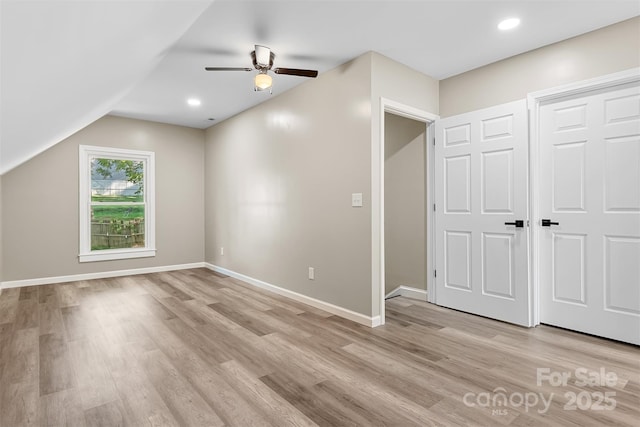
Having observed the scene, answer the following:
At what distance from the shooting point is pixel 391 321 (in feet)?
10.5

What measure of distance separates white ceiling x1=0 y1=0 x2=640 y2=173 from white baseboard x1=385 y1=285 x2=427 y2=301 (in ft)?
8.24

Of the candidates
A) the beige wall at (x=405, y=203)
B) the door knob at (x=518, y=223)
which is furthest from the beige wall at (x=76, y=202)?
the door knob at (x=518, y=223)

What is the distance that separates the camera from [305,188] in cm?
385

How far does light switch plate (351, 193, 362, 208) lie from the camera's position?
3.19m

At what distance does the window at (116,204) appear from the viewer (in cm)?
512

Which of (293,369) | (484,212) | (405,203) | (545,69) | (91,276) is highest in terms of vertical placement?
(545,69)

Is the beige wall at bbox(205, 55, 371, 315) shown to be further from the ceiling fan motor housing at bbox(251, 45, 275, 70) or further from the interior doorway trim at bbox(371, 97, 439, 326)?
the ceiling fan motor housing at bbox(251, 45, 275, 70)

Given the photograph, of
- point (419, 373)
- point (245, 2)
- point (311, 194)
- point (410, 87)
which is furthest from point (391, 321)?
point (245, 2)

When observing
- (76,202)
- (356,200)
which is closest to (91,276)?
(76,202)

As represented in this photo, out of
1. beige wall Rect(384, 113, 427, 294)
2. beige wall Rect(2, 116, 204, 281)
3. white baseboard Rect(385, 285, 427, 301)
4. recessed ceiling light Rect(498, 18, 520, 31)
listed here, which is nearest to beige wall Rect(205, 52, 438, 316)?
beige wall Rect(384, 113, 427, 294)

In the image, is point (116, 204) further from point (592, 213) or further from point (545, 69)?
point (592, 213)

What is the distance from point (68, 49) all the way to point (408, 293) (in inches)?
152

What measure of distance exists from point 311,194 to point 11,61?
286 cm

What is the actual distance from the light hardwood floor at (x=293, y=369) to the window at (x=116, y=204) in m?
1.75
